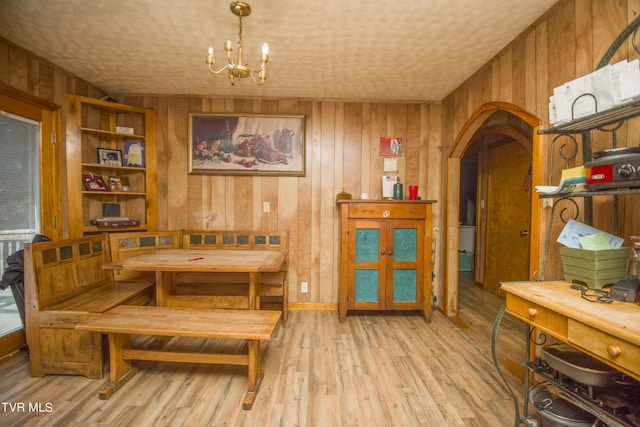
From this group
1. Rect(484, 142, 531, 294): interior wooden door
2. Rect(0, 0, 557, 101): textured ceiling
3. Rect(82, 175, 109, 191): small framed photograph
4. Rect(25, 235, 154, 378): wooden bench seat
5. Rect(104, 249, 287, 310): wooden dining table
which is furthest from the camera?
Rect(484, 142, 531, 294): interior wooden door

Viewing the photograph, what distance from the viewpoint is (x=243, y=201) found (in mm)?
3529

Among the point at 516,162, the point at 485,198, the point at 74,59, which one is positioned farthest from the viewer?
the point at 485,198

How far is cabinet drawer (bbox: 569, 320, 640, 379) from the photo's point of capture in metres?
0.95

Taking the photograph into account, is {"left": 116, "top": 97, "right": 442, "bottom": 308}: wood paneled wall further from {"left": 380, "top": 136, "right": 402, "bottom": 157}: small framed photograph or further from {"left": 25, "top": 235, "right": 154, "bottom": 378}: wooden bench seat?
{"left": 25, "top": 235, "right": 154, "bottom": 378}: wooden bench seat

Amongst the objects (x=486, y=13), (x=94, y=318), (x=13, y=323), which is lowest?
(x=13, y=323)

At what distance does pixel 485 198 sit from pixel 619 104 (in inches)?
142

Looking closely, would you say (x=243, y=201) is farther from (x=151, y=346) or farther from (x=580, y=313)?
(x=580, y=313)

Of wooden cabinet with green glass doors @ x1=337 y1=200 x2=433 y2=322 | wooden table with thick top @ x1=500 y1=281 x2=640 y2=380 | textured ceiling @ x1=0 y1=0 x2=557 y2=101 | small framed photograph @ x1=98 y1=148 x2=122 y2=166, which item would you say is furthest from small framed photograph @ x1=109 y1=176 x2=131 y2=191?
wooden table with thick top @ x1=500 y1=281 x2=640 y2=380

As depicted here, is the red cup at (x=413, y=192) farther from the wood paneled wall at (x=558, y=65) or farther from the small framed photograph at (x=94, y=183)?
the small framed photograph at (x=94, y=183)

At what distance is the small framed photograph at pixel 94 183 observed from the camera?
10.0 feet

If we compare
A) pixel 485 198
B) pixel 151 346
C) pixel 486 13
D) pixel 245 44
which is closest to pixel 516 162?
pixel 485 198

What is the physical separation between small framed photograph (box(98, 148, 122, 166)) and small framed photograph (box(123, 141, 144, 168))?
68 mm

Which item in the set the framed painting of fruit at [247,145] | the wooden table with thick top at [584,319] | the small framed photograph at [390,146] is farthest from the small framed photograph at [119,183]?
the wooden table with thick top at [584,319]

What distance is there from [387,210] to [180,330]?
2.26m
